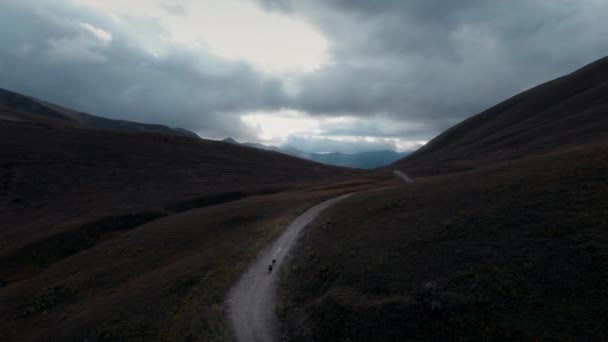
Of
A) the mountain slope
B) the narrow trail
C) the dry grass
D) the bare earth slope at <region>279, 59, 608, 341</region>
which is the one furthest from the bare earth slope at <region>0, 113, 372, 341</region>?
the mountain slope

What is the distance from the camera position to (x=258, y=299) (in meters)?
22.4

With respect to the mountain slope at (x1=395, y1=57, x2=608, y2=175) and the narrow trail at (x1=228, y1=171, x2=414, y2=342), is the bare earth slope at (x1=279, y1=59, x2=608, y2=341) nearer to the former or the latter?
the narrow trail at (x1=228, y1=171, x2=414, y2=342)

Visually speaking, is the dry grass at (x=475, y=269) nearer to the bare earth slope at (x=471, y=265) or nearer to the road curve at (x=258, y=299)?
the bare earth slope at (x=471, y=265)

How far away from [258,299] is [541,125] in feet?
329

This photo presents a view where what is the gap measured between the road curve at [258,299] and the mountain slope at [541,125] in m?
52.2

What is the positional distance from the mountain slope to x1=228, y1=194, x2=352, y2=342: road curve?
5222 cm

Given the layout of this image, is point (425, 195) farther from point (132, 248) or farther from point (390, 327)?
point (132, 248)

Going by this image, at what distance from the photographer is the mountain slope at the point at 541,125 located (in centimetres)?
6631

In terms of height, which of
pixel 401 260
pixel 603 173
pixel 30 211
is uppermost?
pixel 603 173

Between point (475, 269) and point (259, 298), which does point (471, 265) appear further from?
point (259, 298)

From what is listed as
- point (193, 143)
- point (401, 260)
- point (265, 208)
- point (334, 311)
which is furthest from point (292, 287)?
point (193, 143)

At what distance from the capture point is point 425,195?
110 ft

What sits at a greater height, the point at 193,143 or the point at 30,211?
the point at 193,143

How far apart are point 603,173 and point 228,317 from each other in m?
27.2
